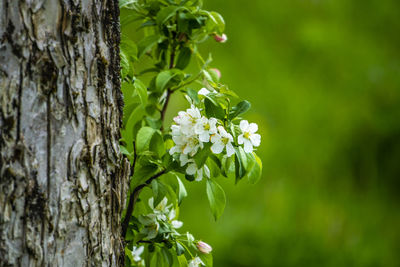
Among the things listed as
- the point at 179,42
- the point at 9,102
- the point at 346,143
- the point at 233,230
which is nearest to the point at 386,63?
the point at 346,143

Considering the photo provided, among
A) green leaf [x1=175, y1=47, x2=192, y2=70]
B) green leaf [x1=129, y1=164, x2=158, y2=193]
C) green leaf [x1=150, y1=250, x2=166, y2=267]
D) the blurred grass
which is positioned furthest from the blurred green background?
green leaf [x1=129, y1=164, x2=158, y2=193]

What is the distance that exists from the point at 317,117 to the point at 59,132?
9.59 ft

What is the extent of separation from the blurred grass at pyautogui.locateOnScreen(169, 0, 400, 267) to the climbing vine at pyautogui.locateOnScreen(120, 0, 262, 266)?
205 centimetres

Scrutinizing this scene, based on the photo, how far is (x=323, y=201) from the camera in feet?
11.3

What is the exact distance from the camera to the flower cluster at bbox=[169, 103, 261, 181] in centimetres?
92

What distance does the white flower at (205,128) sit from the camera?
921mm

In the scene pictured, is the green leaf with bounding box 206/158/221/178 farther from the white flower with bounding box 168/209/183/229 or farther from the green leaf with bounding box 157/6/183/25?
the green leaf with bounding box 157/6/183/25

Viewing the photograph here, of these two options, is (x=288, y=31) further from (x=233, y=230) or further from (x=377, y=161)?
(x=233, y=230)

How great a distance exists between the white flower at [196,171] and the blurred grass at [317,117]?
7.12 feet

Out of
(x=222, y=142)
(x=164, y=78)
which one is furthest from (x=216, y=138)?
(x=164, y=78)

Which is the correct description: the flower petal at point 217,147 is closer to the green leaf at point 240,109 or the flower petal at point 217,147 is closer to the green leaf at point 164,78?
the green leaf at point 240,109

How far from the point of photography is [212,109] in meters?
0.95

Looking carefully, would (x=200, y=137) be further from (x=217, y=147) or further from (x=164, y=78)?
(x=164, y=78)

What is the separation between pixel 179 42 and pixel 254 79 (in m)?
2.38
